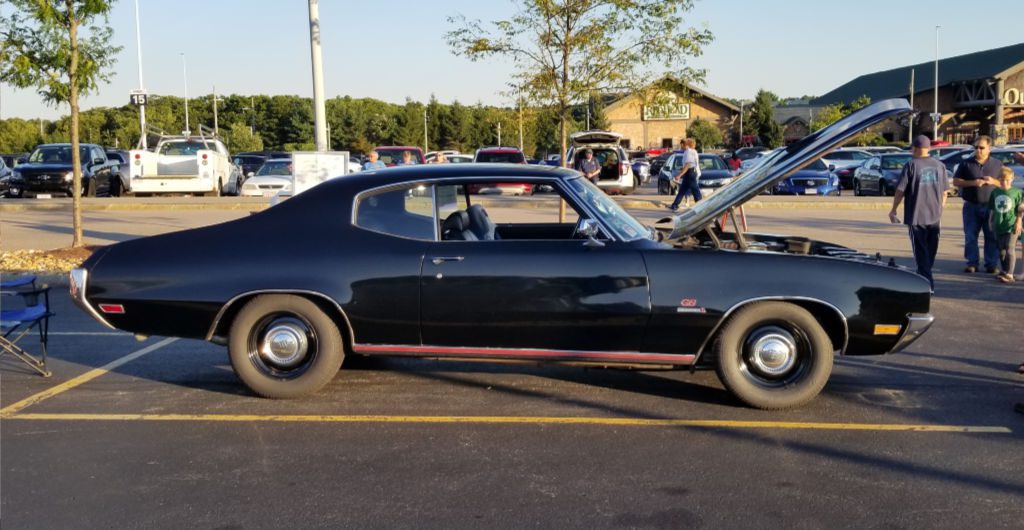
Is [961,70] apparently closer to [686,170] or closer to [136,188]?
[686,170]

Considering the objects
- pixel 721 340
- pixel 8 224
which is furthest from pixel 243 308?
pixel 8 224

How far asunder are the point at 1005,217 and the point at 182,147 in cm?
2239

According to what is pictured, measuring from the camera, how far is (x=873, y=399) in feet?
19.8

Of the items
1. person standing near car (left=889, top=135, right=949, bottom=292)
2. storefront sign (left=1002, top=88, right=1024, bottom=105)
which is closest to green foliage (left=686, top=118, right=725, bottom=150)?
storefront sign (left=1002, top=88, right=1024, bottom=105)

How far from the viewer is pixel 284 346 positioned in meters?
5.95

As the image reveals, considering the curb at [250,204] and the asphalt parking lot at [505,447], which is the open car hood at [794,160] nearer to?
the asphalt parking lot at [505,447]

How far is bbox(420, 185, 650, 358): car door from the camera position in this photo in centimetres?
561

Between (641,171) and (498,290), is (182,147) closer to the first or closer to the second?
(641,171)

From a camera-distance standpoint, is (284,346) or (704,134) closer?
(284,346)

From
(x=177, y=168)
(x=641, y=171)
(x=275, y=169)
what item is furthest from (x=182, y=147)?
(x=641, y=171)

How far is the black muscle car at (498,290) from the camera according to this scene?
560 centimetres

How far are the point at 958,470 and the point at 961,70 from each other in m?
65.6

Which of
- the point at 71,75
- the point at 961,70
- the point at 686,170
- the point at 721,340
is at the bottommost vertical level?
the point at 721,340

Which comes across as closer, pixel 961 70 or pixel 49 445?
pixel 49 445
